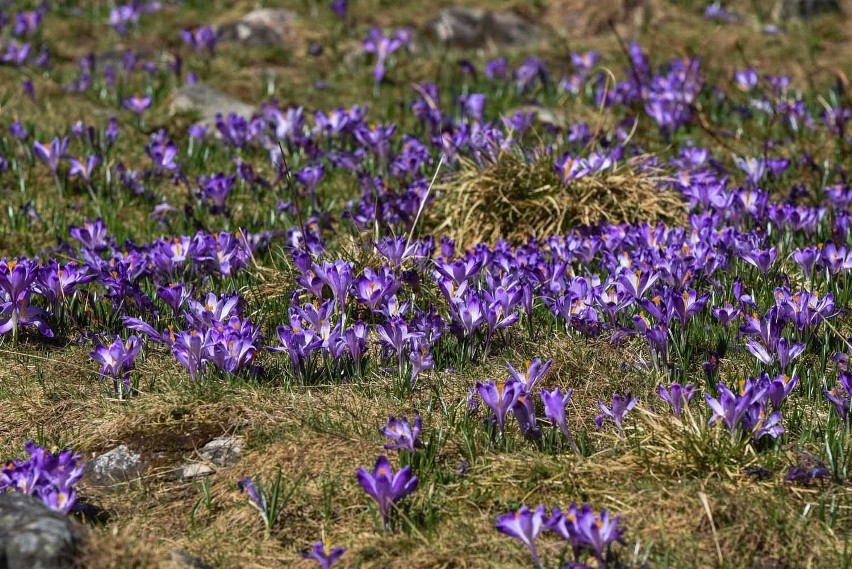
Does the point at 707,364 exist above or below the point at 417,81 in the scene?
above

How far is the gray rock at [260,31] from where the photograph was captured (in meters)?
10.0

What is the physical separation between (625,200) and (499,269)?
141cm

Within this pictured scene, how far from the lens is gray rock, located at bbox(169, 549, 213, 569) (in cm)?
308

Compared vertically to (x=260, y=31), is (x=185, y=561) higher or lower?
higher

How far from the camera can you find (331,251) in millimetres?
5629

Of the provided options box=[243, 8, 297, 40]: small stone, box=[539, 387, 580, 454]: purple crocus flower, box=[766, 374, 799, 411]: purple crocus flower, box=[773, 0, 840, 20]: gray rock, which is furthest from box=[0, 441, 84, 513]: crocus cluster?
box=[773, 0, 840, 20]: gray rock

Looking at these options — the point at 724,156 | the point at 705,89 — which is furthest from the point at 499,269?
the point at 705,89

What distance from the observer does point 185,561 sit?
3115 mm

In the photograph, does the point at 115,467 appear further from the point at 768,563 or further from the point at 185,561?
the point at 768,563

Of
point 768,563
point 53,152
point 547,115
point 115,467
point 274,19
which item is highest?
point 768,563

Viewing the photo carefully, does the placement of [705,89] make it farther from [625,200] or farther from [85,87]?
[85,87]

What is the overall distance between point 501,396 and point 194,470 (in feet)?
3.47

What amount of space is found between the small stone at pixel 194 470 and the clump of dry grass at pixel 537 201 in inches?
103

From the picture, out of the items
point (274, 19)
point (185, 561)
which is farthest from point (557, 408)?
point (274, 19)
